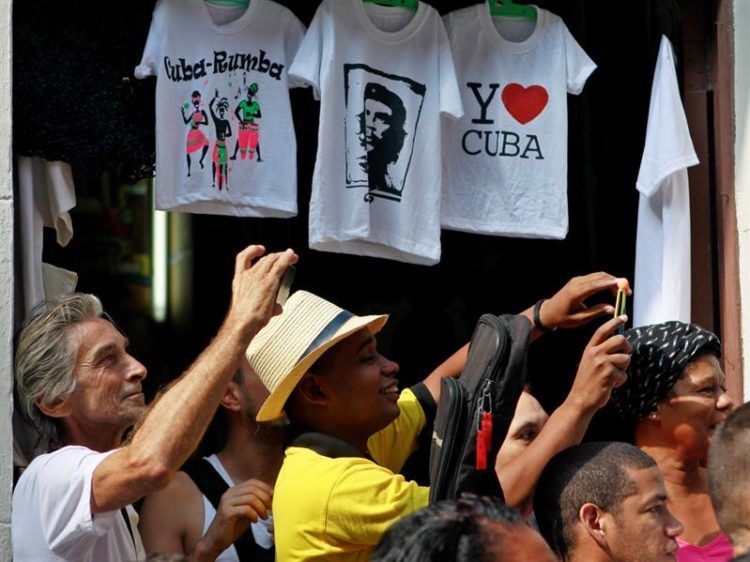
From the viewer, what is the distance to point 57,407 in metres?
3.87

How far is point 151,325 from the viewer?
559 centimetres

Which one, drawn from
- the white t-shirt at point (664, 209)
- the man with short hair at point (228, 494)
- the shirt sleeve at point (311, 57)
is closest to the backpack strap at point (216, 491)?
the man with short hair at point (228, 494)

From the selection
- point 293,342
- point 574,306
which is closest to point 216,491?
point 293,342

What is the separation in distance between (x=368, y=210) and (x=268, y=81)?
0.50m

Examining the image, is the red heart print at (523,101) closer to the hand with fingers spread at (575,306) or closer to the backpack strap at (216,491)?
the hand with fingers spread at (575,306)

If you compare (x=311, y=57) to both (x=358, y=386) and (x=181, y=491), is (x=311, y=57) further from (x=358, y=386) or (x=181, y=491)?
(x=181, y=491)

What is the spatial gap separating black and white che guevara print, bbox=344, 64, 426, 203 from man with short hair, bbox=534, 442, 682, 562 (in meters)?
1.30

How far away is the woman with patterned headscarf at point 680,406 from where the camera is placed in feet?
13.5

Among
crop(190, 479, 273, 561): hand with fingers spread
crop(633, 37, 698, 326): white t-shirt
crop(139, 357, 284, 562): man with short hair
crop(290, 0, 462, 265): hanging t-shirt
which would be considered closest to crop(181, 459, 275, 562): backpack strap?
crop(139, 357, 284, 562): man with short hair

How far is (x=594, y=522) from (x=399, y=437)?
2.77 ft

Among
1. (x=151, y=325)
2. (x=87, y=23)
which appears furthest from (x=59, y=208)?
(x=151, y=325)

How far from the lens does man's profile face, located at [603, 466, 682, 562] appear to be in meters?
3.55

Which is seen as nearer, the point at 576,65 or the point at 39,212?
the point at 39,212

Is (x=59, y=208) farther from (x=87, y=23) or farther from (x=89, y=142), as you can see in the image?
(x=87, y=23)
